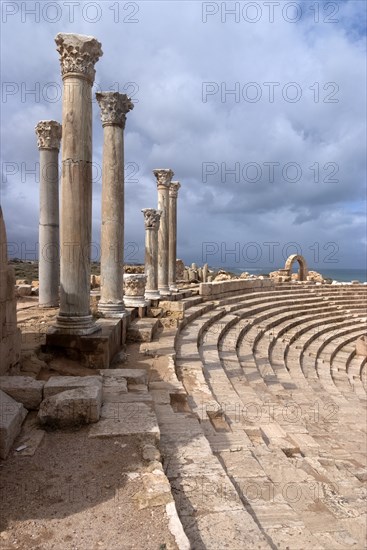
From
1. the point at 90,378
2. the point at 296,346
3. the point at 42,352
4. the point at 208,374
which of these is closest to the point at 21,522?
the point at 90,378

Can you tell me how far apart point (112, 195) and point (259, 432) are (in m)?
6.61

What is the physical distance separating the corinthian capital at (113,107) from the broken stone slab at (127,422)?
24.9 ft

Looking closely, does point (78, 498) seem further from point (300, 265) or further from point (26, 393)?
point (300, 265)

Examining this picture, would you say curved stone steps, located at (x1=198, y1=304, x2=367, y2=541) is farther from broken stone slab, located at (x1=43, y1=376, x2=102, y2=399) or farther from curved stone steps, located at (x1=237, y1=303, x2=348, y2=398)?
broken stone slab, located at (x1=43, y1=376, x2=102, y2=399)

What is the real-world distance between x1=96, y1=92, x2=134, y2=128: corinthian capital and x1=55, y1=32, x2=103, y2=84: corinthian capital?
2.43 m

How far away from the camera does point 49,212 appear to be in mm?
13320

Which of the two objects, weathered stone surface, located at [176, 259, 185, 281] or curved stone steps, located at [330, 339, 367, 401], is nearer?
curved stone steps, located at [330, 339, 367, 401]

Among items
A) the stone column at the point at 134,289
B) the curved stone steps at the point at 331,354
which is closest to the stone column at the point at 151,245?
the stone column at the point at 134,289

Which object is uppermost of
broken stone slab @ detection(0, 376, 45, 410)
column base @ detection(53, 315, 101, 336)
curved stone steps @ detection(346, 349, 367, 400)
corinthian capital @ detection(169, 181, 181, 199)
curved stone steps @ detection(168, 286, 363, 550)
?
corinthian capital @ detection(169, 181, 181, 199)

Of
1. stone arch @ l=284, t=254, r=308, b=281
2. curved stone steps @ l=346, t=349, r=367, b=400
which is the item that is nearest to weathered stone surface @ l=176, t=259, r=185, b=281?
stone arch @ l=284, t=254, r=308, b=281

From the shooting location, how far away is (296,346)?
15.3 m

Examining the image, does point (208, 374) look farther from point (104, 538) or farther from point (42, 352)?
point (104, 538)

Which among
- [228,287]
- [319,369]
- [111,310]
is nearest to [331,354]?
[319,369]

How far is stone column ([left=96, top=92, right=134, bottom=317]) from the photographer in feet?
34.5
